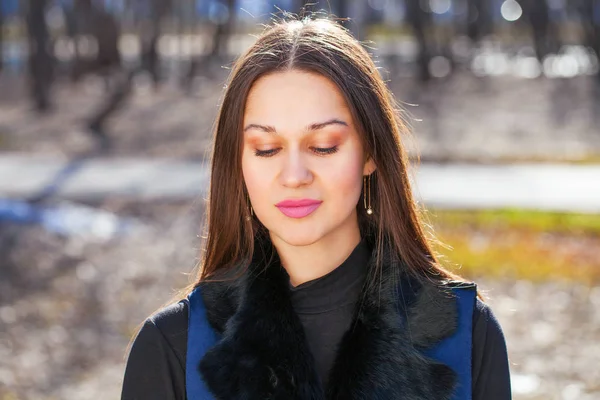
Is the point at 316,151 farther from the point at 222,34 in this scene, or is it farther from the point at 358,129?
the point at 222,34

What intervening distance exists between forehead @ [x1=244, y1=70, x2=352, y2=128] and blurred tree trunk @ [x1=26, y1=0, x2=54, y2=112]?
45.6 ft

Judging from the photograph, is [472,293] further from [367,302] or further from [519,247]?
[519,247]

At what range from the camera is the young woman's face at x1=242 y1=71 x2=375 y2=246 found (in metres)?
2.13

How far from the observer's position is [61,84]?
19000 millimetres

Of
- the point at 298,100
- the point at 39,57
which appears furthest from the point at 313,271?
the point at 39,57

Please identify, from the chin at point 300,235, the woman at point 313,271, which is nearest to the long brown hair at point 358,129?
the woman at point 313,271

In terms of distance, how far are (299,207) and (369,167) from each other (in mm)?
228

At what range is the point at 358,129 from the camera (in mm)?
2174

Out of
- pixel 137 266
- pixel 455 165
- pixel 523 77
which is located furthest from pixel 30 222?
pixel 523 77

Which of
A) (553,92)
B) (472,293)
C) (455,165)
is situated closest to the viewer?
(472,293)

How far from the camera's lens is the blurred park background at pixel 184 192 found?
574 cm

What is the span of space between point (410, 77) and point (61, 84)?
6627 mm

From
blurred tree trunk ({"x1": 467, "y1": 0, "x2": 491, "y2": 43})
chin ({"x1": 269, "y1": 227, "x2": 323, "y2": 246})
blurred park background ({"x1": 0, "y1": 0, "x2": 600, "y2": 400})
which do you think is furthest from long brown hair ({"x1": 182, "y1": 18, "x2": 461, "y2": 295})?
blurred tree trunk ({"x1": 467, "y1": 0, "x2": 491, "y2": 43})

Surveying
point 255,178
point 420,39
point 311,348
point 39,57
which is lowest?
point 39,57
